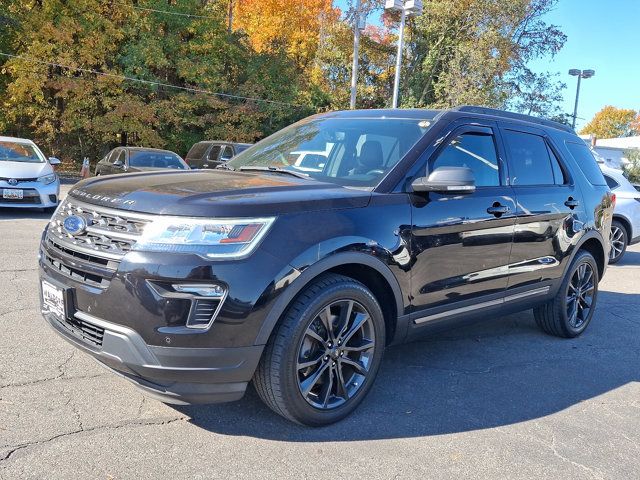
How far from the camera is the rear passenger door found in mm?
4473

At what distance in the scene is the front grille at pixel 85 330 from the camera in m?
2.89

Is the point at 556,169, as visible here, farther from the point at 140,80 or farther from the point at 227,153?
the point at 140,80

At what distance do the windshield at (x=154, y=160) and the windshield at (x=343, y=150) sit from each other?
444 inches

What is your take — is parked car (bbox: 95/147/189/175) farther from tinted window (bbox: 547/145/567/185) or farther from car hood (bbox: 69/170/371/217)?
car hood (bbox: 69/170/371/217)

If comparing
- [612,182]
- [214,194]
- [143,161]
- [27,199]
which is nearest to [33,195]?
[27,199]

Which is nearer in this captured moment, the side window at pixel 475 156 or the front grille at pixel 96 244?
the front grille at pixel 96 244

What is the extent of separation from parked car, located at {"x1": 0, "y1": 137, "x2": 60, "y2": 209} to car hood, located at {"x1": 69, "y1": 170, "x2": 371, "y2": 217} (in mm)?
7768

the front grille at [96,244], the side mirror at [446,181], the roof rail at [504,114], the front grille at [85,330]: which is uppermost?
the roof rail at [504,114]

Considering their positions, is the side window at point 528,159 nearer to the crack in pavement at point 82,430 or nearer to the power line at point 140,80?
the crack in pavement at point 82,430

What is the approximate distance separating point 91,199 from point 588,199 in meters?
4.42

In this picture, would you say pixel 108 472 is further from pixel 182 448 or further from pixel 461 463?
pixel 461 463

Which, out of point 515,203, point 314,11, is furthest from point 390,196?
point 314,11

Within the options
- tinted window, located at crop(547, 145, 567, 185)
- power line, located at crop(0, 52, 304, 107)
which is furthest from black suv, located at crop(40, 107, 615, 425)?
power line, located at crop(0, 52, 304, 107)

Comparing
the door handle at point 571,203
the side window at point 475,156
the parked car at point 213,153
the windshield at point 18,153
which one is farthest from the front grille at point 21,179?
Result: the door handle at point 571,203
